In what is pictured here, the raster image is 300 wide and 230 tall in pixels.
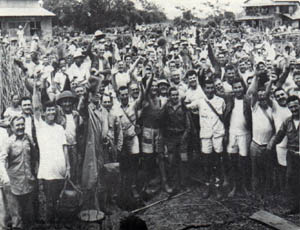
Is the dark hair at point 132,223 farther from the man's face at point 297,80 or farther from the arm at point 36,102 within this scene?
the man's face at point 297,80

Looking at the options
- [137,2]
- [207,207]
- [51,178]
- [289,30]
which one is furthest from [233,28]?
[51,178]

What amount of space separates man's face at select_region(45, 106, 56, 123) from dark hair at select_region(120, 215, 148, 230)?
1671 millimetres

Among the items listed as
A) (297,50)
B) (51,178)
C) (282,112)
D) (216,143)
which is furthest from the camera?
(297,50)

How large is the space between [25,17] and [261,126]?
13.4ft

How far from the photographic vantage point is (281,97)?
570 centimetres

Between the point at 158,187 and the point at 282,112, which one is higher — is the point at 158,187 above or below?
below

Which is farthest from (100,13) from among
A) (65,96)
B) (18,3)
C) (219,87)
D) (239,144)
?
(239,144)

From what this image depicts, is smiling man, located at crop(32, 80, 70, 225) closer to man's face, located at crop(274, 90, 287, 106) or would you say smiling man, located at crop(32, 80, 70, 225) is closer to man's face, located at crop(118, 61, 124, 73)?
man's face, located at crop(118, 61, 124, 73)

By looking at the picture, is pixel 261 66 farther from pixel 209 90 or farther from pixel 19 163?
pixel 19 163

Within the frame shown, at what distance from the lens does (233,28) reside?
25.1ft

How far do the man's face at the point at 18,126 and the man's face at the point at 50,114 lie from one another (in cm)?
31

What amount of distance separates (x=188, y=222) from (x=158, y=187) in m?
0.87

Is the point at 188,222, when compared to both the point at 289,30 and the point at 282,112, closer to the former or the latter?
the point at 282,112

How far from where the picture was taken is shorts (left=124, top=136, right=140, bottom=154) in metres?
5.98
